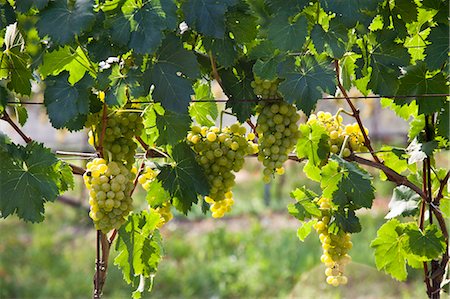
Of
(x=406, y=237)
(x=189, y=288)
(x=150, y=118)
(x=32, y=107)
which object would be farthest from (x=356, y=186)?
(x=32, y=107)

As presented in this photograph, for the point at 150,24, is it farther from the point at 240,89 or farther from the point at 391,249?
the point at 391,249

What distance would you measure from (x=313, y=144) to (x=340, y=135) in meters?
0.08

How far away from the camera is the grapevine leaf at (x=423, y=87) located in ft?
6.10

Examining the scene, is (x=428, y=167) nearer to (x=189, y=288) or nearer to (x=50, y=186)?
(x=50, y=186)

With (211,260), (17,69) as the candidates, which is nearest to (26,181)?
(17,69)

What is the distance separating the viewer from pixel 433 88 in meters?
1.87

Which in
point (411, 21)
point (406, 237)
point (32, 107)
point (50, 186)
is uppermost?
point (32, 107)

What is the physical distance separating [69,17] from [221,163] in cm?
55

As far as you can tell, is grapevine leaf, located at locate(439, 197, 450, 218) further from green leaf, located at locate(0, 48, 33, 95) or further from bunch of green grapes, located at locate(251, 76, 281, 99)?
green leaf, located at locate(0, 48, 33, 95)

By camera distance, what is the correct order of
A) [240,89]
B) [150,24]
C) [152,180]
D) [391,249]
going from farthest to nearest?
[391,249] < [152,180] < [240,89] < [150,24]

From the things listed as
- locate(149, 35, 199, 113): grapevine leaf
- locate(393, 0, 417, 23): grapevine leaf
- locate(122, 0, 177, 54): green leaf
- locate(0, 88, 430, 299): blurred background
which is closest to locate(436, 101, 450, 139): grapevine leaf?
locate(393, 0, 417, 23): grapevine leaf

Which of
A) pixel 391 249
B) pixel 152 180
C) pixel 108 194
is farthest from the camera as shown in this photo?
pixel 391 249

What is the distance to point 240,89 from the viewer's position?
1.81 m

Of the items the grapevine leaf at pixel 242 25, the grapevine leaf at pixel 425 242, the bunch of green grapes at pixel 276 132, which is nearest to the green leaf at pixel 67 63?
the grapevine leaf at pixel 242 25
